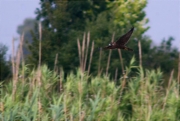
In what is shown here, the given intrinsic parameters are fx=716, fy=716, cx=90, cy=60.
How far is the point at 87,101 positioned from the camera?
11453 millimetres

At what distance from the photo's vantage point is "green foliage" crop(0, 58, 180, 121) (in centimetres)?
999

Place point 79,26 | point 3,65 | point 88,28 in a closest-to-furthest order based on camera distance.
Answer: point 3,65
point 88,28
point 79,26

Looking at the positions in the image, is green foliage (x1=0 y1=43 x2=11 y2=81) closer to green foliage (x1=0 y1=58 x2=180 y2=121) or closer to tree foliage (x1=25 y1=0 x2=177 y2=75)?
tree foliage (x1=25 y1=0 x2=177 y2=75)

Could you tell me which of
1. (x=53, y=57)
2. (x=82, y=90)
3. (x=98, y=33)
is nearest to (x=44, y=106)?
(x=82, y=90)

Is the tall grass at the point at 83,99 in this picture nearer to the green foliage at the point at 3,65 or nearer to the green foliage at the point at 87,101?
the green foliage at the point at 87,101

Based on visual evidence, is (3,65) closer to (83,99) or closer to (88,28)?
(88,28)

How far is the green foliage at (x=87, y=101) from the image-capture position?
9.99 m

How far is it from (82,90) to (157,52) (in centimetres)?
1327

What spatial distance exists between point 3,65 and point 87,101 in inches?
371

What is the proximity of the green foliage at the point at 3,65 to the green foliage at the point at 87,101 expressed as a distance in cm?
745

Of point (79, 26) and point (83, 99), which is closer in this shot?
point (83, 99)

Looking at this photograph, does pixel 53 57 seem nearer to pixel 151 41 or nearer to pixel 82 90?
pixel 151 41

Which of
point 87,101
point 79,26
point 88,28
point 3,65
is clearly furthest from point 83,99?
point 79,26

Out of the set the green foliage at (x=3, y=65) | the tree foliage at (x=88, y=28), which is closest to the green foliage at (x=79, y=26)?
the tree foliage at (x=88, y=28)
